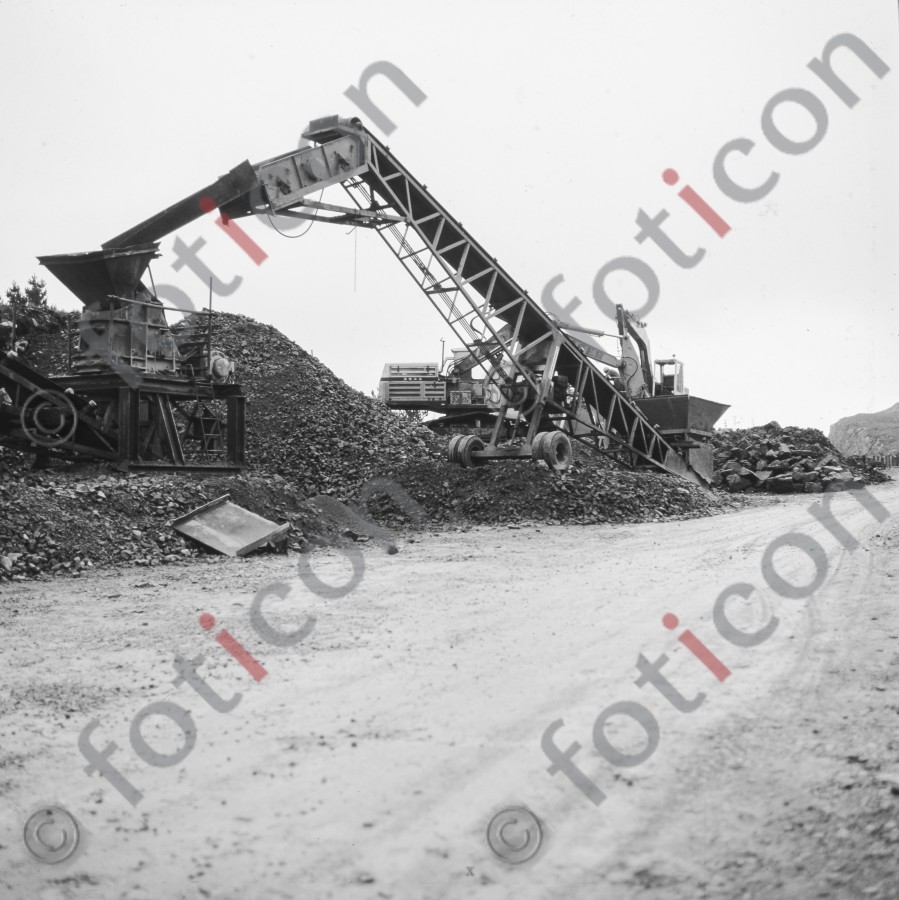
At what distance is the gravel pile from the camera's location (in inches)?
382

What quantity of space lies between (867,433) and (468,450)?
5142 cm

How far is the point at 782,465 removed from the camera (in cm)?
2478

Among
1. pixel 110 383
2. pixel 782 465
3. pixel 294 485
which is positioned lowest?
pixel 294 485

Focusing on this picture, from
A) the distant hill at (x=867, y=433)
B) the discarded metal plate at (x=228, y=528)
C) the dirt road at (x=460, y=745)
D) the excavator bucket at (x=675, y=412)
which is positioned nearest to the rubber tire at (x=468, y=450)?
the discarded metal plate at (x=228, y=528)

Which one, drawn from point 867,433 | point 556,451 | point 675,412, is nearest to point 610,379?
point 675,412

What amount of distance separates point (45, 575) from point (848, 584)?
7381 mm

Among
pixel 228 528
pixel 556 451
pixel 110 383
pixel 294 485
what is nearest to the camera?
pixel 228 528

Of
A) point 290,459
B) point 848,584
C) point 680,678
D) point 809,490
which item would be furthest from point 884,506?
point 680,678

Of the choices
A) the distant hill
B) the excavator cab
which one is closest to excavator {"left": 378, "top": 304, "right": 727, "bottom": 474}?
the excavator cab

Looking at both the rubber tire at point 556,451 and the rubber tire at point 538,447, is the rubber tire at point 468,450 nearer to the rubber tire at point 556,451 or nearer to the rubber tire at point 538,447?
the rubber tire at point 538,447

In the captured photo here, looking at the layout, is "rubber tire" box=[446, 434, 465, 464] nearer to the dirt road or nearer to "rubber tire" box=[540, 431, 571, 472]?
"rubber tire" box=[540, 431, 571, 472]

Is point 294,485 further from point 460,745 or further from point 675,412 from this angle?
point 460,745

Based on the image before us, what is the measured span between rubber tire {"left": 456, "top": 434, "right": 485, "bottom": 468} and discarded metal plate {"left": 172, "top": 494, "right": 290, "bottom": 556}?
4.99 metres

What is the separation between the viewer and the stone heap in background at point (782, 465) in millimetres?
23125
